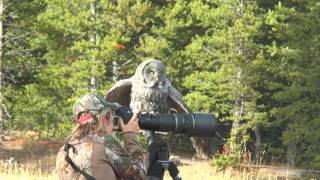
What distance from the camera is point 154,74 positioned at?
6.71 m

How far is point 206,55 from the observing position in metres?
22.3

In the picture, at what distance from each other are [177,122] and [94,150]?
923mm

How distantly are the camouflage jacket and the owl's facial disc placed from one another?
2857 mm

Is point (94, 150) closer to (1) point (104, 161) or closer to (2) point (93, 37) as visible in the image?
(1) point (104, 161)

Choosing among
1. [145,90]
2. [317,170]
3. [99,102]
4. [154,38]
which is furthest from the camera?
[154,38]

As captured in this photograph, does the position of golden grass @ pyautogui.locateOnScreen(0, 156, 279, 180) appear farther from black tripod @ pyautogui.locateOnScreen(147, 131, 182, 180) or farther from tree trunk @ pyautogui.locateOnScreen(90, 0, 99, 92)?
tree trunk @ pyautogui.locateOnScreen(90, 0, 99, 92)

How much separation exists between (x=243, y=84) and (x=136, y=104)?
49.5 feet

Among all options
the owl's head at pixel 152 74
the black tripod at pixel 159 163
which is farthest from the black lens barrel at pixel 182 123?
the owl's head at pixel 152 74

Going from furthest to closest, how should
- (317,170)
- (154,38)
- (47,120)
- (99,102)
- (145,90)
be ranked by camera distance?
(154,38) < (47,120) < (317,170) < (145,90) < (99,102)

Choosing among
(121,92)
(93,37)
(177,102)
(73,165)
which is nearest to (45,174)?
(121,92)

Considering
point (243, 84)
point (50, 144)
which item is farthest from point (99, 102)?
point (50, 144)

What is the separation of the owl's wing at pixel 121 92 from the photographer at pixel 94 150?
2.96 metres

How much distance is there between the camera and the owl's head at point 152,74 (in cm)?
670

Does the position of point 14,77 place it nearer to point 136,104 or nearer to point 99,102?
point 136,104
